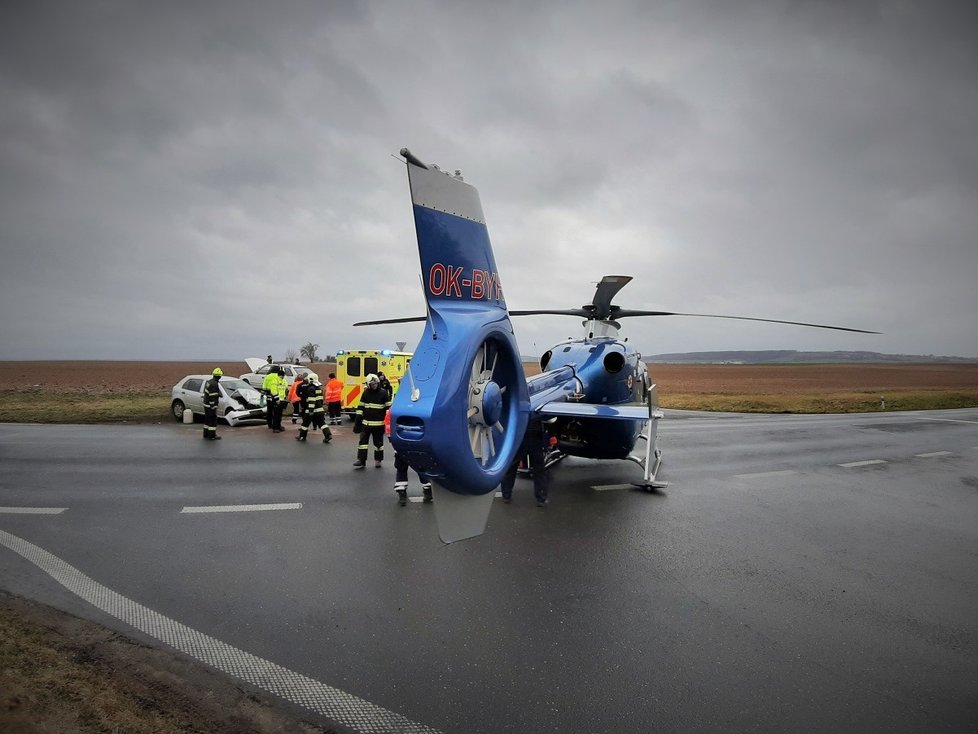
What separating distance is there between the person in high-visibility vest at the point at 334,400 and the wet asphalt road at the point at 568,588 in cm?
688

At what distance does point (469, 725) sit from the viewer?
9.45 feet

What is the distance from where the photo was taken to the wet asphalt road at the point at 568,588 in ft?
10.4

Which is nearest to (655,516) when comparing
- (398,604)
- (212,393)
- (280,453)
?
(398,604)

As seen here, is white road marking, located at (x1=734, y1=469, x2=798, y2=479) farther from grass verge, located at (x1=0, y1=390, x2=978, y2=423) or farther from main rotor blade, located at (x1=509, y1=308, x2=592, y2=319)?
grass verge, located at (x1=0, y1=390, x2=978, y2=423)

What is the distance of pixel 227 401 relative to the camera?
15.4 meters

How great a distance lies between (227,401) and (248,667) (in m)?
13.6

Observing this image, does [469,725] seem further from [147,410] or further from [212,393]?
[147,410]

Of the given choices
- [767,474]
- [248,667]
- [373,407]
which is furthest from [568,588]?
[767,474]

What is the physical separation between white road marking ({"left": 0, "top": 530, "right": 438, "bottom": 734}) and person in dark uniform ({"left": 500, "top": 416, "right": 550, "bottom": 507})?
10.7 ft

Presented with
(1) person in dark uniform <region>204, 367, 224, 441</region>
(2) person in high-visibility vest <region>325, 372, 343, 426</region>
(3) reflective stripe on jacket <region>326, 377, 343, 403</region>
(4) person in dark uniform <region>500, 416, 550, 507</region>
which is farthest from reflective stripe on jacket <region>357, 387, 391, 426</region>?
(3) reflective stripe on jacket <region>326, 377, 343, 403</region>

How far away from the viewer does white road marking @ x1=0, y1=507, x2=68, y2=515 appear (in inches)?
252

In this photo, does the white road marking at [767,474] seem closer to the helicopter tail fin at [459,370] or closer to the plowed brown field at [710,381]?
the helicopter tail fin at [459,370]

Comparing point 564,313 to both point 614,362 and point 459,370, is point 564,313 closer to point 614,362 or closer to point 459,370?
point 614,362

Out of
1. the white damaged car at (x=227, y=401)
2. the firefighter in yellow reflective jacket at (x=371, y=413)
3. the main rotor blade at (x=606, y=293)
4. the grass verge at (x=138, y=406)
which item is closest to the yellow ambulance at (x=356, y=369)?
the white damaged car at (x=227, y=401)
